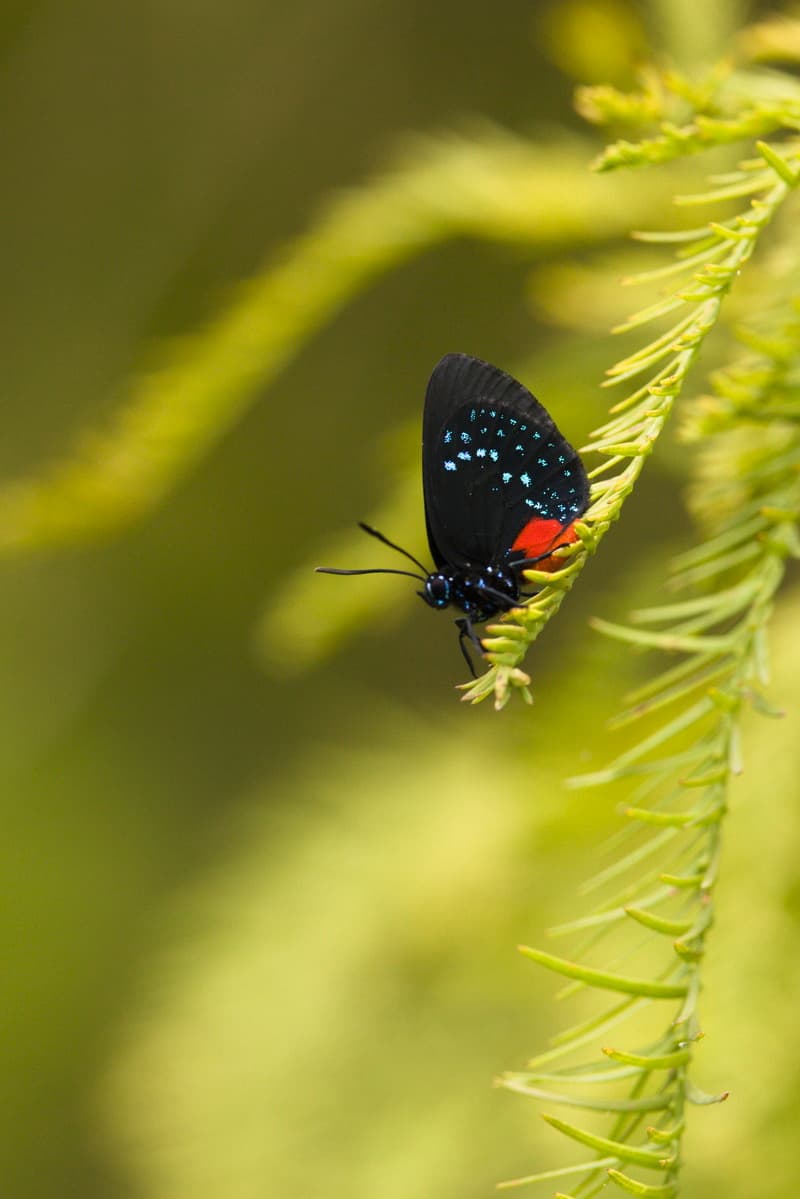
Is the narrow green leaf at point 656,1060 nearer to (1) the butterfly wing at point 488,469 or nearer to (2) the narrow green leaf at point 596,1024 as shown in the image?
(2) the narrow green leaf at point 596,1024

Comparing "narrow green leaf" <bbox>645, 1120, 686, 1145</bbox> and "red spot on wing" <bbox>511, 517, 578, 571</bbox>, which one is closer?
"narrow green leaf" <bbox>645, 1120, 686, 1145</bbox>

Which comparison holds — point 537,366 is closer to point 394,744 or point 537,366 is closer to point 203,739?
point 394,744

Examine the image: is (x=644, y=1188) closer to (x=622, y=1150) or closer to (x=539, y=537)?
(x=622, y=1150)

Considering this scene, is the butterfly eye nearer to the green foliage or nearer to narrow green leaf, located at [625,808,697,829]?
the green foliage

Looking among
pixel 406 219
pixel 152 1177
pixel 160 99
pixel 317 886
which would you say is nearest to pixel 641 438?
pixel 406 219

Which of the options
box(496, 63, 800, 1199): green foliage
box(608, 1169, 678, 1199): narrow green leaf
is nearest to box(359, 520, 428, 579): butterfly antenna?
box(496, 63, 800, 1199): green foliage

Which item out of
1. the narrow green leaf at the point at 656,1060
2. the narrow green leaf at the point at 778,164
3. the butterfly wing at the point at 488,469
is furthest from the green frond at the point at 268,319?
the narrow green leaf at the point at 656,1060
